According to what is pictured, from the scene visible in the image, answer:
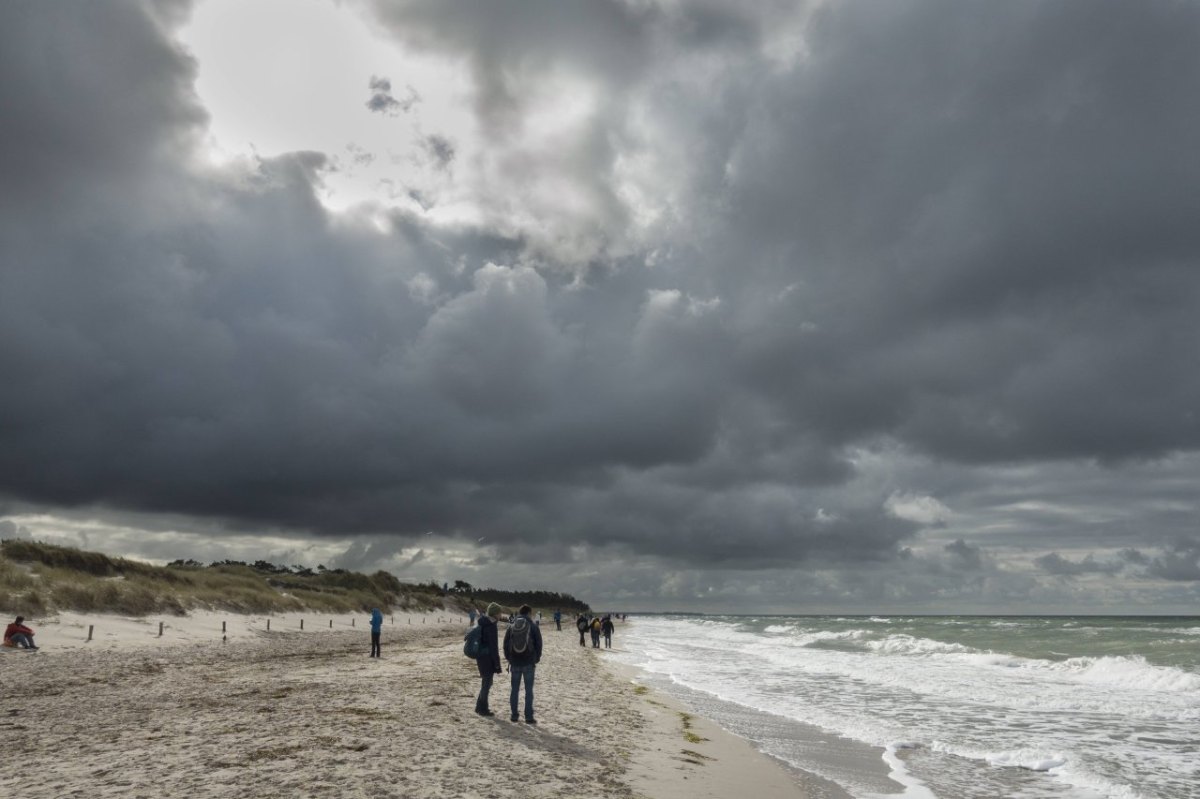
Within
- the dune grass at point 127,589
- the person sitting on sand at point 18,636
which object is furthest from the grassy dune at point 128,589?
the person sitting on sand at point 18,636

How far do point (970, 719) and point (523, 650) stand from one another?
13502 mm

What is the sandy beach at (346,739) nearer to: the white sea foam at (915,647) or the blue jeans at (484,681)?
the blue jeans at (484,681)

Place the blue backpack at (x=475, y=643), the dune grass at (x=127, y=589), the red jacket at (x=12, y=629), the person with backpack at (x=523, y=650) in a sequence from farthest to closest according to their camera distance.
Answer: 1. the dune grass at (x=127, y=589)
2. the red jacket at (x=12, y=629)
3. the blue backpack at (x=475, y=643)
4. the person with backpack at (x=523, y=650)

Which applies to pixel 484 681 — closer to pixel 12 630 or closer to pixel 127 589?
pixel 12 630

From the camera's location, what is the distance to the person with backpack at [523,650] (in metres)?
14.4

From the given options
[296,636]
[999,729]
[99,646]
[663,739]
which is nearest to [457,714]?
[663,739]

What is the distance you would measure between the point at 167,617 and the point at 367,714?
43.0 metres

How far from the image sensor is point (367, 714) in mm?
14555

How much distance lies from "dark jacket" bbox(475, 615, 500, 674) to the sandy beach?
1.10 metres

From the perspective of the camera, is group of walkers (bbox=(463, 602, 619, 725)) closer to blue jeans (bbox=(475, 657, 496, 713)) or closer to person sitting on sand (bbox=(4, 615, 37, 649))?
blue jeans (bbox=(475, 657, 496, 713))

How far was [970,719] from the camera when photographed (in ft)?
64.6

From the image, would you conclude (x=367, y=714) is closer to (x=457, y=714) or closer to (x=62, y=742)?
(x=457, y=714)

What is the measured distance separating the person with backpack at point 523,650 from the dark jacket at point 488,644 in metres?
0.37

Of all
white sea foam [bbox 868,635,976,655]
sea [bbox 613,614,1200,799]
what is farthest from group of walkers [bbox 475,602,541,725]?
white sea foam [bbox 868,635,976,655]
